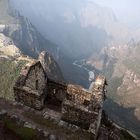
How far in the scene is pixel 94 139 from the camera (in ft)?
103

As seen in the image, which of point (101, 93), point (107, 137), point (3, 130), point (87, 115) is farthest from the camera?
point (107, 137)

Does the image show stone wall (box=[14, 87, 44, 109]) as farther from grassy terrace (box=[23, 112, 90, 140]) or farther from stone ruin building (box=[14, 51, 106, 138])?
grassy terrace (box=[23, 112, 90, 140])

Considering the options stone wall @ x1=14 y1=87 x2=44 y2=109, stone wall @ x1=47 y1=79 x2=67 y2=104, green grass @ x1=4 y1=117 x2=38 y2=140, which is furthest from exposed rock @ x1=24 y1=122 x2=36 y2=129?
stone wall @ x1=47 y1=79 x2=67 y2=104

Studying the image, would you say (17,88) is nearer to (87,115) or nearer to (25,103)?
(25,103)

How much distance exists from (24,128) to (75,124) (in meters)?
5.98

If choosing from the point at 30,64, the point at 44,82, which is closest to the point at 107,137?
the point at 44,82

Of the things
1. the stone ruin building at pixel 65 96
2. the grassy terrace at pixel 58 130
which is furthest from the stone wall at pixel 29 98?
the grassy terrace at pixel 58 130

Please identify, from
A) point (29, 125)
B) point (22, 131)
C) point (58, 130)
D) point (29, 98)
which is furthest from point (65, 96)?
point (22, 131)

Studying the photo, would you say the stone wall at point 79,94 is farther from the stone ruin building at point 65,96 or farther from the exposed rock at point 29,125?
the exposed rock at point 29,125

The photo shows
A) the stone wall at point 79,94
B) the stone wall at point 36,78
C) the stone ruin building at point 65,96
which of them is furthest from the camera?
A: the stone wall at point 36,78

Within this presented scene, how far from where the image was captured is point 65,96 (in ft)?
133

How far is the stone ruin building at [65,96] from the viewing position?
105 feet

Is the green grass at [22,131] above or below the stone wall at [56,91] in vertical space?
above

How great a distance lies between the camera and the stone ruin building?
32.1 m
